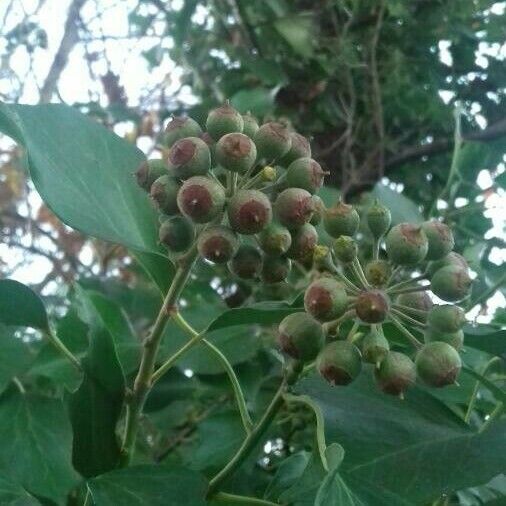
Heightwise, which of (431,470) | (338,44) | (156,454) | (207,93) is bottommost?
(156,454)

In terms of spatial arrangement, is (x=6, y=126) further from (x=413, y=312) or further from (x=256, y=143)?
(x=413, y=312)

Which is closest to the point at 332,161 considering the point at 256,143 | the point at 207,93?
the point at 207,93

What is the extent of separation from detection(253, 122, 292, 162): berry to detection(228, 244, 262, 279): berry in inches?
2.4

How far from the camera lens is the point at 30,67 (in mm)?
1760

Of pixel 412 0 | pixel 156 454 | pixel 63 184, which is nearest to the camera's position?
pixel 63 184

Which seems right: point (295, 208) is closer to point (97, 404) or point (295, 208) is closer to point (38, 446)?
point (97, 404)

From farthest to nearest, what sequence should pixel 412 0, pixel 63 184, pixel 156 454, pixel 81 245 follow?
pixel 81 245 < pixel 412 0 < pixel 156 454 < pixel 63 184

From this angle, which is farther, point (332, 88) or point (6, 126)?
point (332, 88)

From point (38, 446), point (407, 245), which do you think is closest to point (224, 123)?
point (407, 245)

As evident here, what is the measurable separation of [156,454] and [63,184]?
614mm

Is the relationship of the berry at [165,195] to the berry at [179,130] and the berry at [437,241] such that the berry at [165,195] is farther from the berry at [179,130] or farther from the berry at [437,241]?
the berry at [437,241]

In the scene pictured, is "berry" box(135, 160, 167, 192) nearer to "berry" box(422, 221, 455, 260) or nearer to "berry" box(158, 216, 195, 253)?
"berry" box(158, 216, 195, 253)

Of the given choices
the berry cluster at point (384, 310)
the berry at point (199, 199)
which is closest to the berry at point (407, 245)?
the berry cluster at point (384, 310)

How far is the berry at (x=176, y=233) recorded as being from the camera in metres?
0.53
